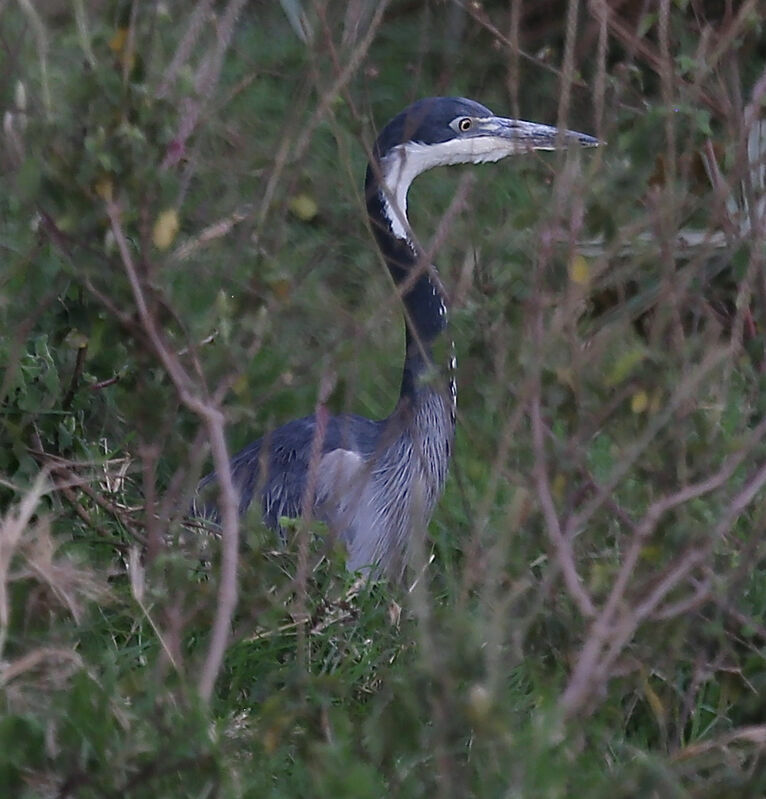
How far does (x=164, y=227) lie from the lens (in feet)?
7.43


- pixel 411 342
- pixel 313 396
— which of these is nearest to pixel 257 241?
pixel 411 342

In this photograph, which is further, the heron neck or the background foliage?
the heron neck

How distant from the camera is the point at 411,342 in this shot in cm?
420

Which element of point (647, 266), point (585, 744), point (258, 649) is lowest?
point (258, 649)

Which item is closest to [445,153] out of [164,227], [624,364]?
[164,227]

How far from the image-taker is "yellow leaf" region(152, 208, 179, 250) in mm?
2264

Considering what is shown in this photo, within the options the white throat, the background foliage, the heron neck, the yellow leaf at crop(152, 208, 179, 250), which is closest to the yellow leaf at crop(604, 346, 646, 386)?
the background foliage

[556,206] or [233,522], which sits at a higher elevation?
[556,206]

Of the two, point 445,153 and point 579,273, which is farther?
point 445,153

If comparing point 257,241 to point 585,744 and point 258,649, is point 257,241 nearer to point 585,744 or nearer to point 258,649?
point 585,744

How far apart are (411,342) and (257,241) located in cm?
179

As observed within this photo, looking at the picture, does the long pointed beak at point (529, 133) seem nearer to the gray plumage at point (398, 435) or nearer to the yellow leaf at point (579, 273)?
the gray plumage at point (398, 435)

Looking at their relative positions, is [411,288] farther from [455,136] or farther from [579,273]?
[579,273]

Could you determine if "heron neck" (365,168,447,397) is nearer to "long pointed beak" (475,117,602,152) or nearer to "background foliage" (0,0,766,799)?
"long pointed beak" (475,117,602,152)
